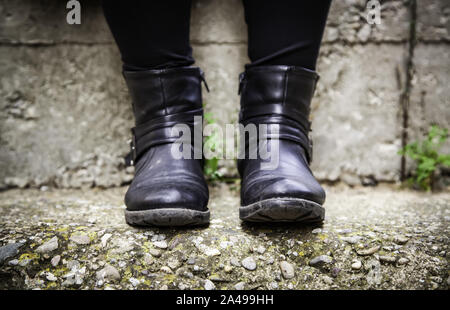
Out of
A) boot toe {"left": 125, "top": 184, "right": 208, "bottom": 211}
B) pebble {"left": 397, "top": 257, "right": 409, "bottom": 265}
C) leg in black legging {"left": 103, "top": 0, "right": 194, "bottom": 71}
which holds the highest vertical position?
leg in black legging {"left": 103, "top": 0, "right": 194, "bottom": 71}

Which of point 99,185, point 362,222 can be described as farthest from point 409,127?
point 99,185

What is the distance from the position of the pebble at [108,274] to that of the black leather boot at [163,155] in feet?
0.46

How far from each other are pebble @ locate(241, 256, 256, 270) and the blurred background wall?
70 centimetres

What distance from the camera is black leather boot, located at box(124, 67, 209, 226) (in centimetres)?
78

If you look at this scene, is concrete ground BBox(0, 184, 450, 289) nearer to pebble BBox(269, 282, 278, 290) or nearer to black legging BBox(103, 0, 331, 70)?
pebble BBox(269, 282, 278, 290)

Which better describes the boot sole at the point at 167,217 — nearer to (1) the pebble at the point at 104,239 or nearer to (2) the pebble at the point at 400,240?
(1) the pebble at the point at 104,239

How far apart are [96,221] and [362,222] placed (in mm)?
772

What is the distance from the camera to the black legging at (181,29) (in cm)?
90

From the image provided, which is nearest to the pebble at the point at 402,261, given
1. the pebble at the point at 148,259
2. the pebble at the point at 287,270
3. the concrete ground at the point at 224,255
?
the concrete ground at the point at 224,255

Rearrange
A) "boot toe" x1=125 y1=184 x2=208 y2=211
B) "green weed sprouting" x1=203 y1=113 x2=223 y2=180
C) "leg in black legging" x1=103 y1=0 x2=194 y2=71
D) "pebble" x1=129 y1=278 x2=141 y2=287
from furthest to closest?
"green weed sprouting" x1=203 y1=113 x2=223 y2=180
"leg in black legging" x1=103 y1=0 x2=194 y2=71
"boot toe" x1=125 y1=184 x2=208 y2=211
"pebble" x1=129 y1=278 x2=141 y2=287

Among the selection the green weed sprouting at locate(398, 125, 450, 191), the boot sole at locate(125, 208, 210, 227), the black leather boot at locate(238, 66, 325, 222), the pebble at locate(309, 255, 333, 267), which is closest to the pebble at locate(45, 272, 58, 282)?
the boot sole at locate(125, 208, 210, 227)

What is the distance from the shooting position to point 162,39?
2.99 feet

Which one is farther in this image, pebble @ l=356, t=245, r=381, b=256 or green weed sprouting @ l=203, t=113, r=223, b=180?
green weed sprouting @ l=203, t=113, r=223, b=180

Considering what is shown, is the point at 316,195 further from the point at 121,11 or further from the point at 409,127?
the point at 409,127
